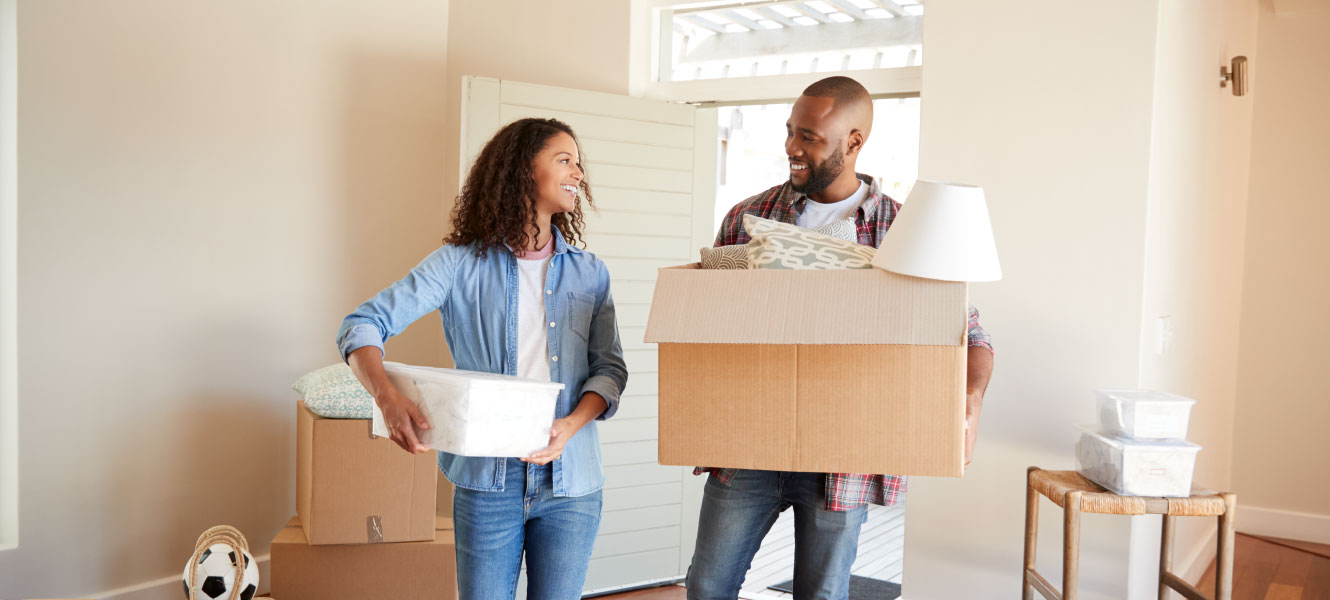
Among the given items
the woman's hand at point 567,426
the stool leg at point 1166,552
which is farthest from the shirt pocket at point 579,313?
the stool leg at point 1166,552

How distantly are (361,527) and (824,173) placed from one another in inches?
67.5

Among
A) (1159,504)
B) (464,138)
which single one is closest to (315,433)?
(464,138)

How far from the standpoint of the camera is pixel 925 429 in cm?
135

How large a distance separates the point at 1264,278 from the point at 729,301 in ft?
12.5

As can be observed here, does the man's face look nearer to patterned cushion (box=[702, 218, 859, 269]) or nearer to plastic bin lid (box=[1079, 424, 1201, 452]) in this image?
patterned cushion (box=[702, 218, 859, 269])

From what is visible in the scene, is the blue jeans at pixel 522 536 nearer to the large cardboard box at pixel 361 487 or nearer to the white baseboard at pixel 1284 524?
the large cardboard box at pixel 361 487

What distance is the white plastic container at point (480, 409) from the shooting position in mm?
1333

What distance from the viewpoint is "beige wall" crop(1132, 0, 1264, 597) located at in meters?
2.50

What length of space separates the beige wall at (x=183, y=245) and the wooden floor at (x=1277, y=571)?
3.13 metres

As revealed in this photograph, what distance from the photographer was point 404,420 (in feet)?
4.54

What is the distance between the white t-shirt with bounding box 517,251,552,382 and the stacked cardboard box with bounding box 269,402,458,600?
1255 millimetres

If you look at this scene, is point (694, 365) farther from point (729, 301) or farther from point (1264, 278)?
point (1264, 278)

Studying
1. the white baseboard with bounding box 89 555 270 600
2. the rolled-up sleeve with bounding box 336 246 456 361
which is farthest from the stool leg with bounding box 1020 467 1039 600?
the white baseboard with bounding box 89 555 270 600

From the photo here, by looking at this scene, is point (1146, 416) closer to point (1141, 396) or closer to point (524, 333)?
point (1141, 396)
